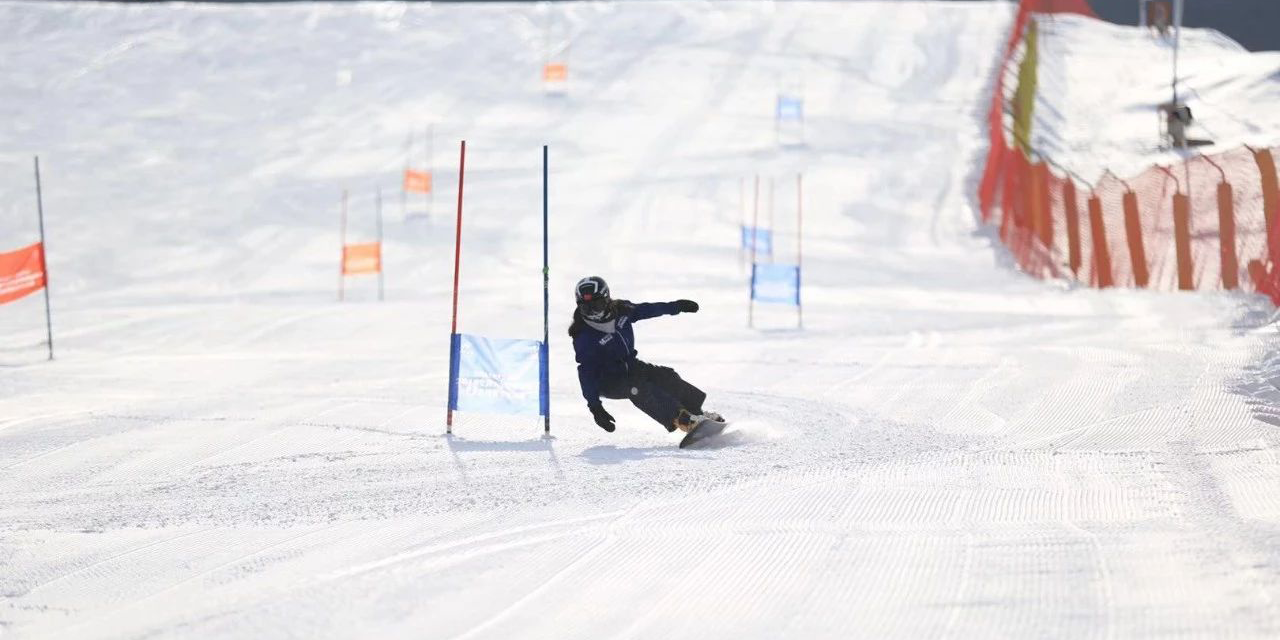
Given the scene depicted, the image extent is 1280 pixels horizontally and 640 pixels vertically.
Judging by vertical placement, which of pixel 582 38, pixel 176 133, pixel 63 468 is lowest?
pixel 63 468

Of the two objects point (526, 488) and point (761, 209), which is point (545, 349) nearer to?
point (526, 488)

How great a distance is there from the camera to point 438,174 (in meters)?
36.8

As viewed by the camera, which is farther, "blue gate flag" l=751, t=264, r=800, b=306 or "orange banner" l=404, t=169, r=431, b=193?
"orange banner" l=404, t=169, r=431, b=193

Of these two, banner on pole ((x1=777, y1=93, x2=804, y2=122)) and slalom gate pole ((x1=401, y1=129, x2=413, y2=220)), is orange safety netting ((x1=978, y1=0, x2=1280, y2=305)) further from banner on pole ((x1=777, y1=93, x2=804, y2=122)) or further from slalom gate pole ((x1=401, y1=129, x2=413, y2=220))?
slalom gate pole ((x1=401, y1=129, x2=413, y2=220))

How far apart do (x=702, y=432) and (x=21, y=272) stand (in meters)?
10.4

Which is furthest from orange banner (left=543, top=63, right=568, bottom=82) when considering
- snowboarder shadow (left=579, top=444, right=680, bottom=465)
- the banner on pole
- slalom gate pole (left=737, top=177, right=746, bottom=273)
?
snowboarder shadow (left=579, top=444, right=680, bottom=465)

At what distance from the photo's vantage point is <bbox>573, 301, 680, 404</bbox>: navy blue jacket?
32.3 feet

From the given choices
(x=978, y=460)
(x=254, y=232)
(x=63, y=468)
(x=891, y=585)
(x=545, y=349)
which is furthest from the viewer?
(x=254, y=232)

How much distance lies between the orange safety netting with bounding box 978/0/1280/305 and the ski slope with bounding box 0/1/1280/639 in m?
1.02

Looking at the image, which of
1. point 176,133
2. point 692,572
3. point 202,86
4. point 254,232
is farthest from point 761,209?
point 692,572

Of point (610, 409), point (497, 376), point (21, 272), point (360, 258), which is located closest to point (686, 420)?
point (497, 376)

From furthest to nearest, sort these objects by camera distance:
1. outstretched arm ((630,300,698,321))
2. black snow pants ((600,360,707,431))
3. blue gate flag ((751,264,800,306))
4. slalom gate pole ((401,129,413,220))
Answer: slalom gate pole ((401,129,413,220)) → blue gate flag ((751,264,800,306)) → black snow pants ((600,360,707,431)) → outstretched arm ((630,300,698,321))

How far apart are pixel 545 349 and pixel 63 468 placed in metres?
3.09

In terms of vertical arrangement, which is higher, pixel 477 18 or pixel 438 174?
pixel 477 18
